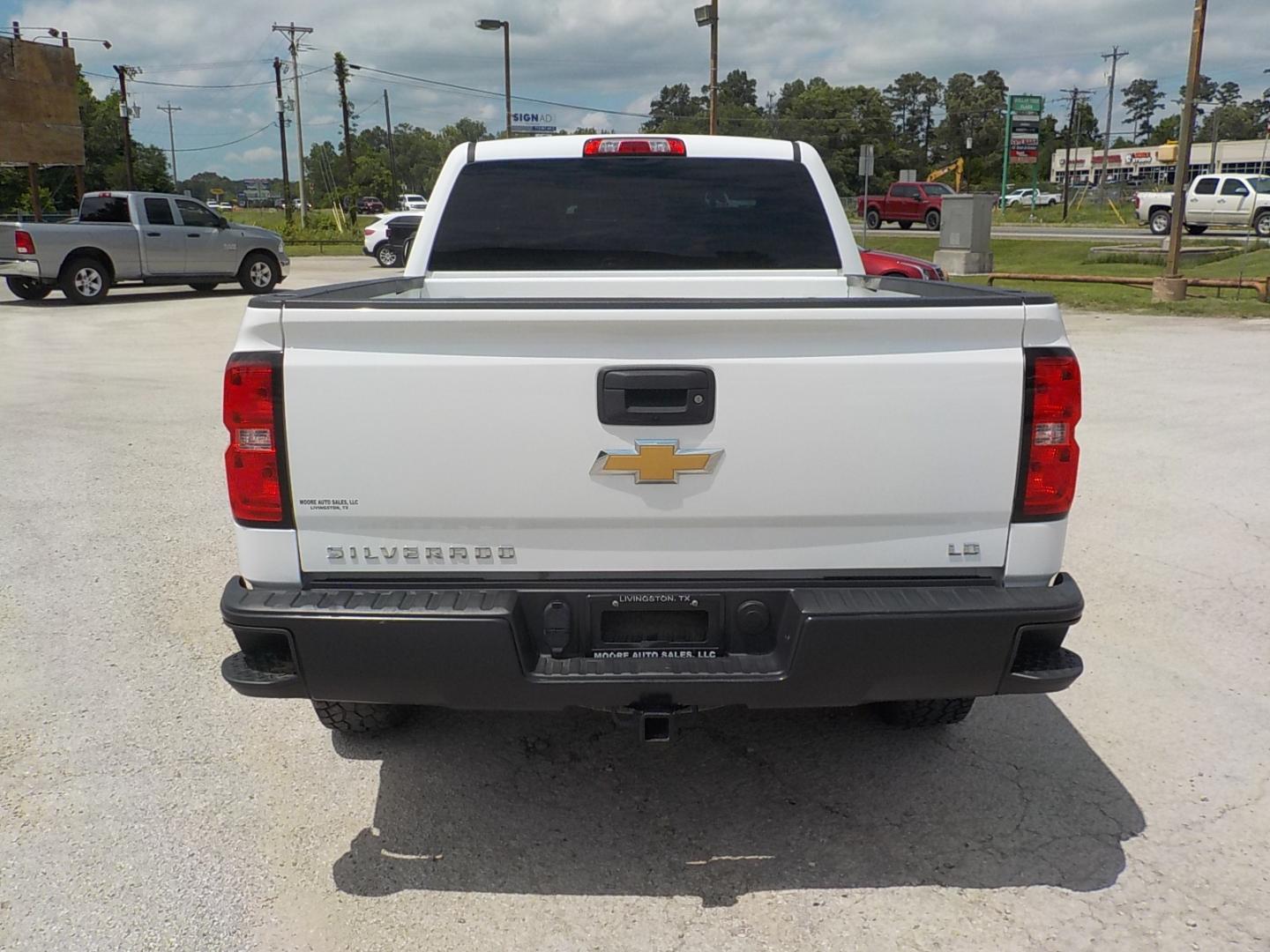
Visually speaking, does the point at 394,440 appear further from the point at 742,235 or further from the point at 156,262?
the point at 156,262

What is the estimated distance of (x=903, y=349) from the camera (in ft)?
9.20

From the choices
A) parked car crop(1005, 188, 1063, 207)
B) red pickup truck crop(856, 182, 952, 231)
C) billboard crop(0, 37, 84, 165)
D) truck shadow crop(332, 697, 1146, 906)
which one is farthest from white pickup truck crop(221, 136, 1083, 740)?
parked car crop(1005, 188, 1063, 207)

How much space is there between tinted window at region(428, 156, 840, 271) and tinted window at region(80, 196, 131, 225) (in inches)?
679

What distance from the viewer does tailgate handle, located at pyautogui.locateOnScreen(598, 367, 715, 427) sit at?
9.08 feet

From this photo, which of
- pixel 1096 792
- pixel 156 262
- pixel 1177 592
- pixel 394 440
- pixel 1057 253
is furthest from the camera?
pixel 1057 253

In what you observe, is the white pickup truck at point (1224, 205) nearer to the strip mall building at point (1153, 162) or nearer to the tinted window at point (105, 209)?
the tinted window at point (105, 209)

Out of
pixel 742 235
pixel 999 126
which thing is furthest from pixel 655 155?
pixel 999 126

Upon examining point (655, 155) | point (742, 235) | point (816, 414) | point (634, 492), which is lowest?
point (634, 492)

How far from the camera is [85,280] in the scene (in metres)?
19.5

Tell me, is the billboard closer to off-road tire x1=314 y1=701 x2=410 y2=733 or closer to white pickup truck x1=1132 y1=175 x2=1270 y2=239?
off-road tire x1=314 y1=701 x2=410 y2=733

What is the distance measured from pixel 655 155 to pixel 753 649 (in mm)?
2686

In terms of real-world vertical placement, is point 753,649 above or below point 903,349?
below

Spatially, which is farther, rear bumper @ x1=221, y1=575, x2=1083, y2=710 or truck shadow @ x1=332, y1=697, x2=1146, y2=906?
truck shadow @ x1=332, y1=697, x2=1146, y2=906

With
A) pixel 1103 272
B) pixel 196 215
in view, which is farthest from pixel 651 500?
pixel 1103 272
